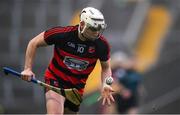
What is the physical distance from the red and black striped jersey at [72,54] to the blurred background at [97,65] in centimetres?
911

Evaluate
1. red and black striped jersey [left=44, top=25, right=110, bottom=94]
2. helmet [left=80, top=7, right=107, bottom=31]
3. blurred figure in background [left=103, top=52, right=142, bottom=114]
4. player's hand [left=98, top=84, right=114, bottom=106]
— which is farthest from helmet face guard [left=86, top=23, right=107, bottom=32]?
blurred figure in background [left=103, top=52, right=142, bottom=114]

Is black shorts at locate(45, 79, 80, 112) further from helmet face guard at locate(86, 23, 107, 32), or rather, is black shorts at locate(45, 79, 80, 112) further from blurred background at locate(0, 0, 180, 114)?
blurred background at locate(0, 0, 180, 114)

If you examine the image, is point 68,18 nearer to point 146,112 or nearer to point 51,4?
point 51,4

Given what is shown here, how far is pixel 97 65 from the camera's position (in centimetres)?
2181

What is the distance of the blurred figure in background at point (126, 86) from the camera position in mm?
18406

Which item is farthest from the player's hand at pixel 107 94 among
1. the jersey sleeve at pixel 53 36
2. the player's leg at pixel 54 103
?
the jersey sleeve at pixel 53 36

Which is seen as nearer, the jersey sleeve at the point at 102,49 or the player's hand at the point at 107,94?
the player's hand at the point at 107,94

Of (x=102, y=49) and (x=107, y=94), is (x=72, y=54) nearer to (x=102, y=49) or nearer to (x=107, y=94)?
(x=102, y=49)

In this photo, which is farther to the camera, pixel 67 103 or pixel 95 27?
pixel 67 103

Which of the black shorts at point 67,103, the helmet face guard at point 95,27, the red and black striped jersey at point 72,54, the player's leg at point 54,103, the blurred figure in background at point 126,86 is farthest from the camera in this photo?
the blurred figure in background at point 126,86

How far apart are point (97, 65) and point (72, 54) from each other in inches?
379

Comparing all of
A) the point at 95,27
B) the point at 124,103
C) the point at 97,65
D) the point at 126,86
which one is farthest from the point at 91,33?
the point at 97,65

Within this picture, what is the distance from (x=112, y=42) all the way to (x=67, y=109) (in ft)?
30.9

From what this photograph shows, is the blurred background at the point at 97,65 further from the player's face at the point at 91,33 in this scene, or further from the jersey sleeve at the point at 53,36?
the player's face at the point at 91,33
